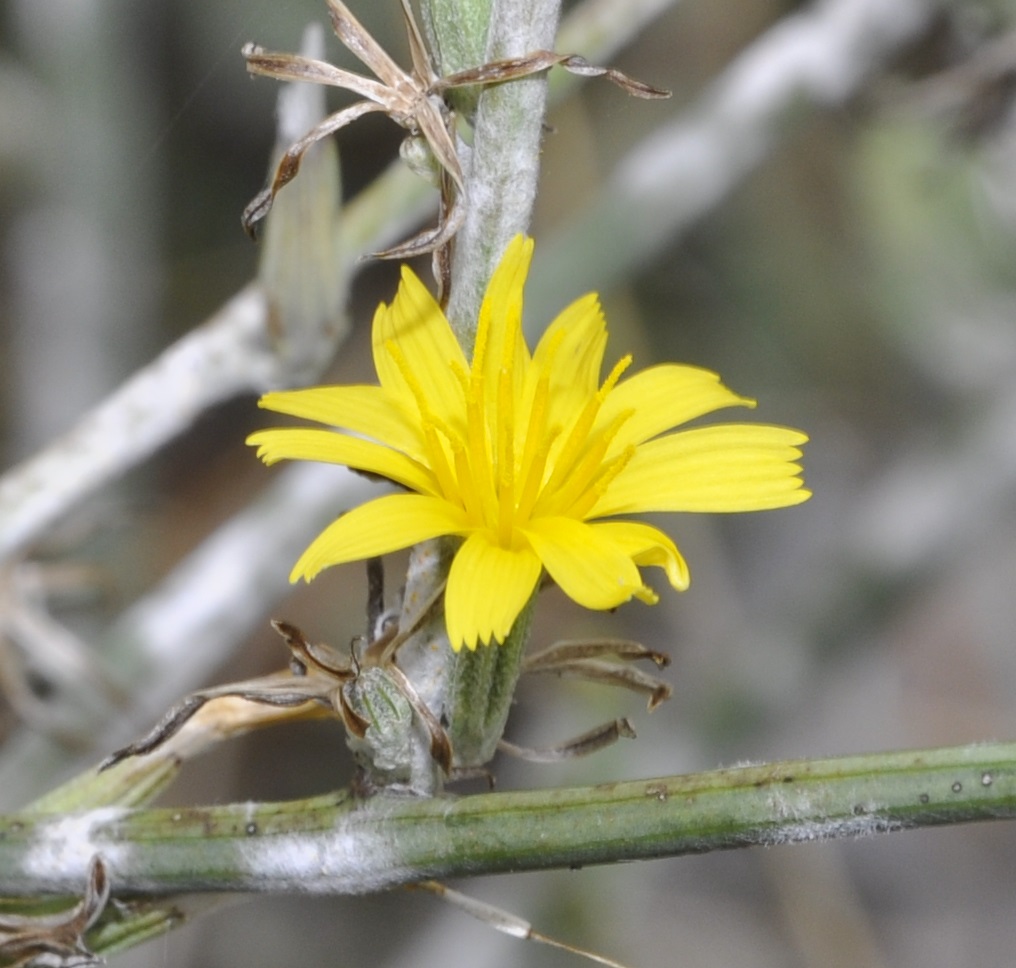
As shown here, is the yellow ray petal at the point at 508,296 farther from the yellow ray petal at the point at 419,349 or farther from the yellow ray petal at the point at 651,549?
the yellow ray petal at the point at 651,549

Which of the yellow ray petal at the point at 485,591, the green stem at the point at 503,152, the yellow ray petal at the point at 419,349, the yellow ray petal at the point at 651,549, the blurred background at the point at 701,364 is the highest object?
the blurred background at the point at 701,364

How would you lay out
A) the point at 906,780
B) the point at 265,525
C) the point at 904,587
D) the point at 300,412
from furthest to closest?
1. the point at 904,587
2. the point at 265,525
3. the point at 300,412
4. the point at 906,780

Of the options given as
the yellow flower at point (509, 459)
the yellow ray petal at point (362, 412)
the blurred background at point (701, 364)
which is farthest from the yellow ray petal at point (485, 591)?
the blurred background at point (701, 364)

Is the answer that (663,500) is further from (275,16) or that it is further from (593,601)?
(275,16)

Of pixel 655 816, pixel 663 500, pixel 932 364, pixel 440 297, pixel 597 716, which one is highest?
pixel 932 364

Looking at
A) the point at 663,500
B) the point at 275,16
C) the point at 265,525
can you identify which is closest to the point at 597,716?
the point at 265,525

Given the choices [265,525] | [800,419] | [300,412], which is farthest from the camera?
[800,419]

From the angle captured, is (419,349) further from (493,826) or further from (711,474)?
(493,826)
